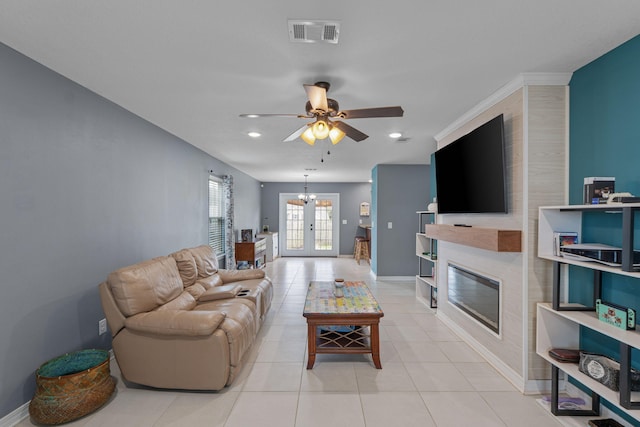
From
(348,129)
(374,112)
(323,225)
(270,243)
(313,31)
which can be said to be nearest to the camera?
(313,31)

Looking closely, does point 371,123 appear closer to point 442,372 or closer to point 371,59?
point 371,59

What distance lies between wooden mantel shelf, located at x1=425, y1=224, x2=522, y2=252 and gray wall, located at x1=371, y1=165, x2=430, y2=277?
2.79 metres

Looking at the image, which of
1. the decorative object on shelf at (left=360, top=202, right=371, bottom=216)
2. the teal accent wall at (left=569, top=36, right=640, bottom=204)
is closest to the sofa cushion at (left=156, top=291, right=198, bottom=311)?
the teal accent wall at (left=569, top=36, right=640, bottom=204)

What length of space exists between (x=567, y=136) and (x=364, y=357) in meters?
2.68

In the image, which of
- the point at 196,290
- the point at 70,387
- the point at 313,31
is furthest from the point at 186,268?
the point at 313,31

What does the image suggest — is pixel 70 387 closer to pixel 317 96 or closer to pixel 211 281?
pixel 211 281

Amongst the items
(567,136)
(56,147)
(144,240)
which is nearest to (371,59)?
(567,136)

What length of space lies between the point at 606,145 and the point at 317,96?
2069 millimetres

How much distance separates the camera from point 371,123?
3469 mm

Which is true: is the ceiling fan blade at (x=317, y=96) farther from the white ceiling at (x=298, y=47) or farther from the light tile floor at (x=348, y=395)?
the light tile floor at (x=348, y=395)

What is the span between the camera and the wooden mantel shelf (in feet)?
7.94

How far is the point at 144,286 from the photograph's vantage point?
2539mm

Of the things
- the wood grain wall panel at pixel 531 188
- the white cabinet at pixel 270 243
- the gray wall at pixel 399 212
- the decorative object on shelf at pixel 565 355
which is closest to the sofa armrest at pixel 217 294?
the wood grain wall panel at pixel 531 188

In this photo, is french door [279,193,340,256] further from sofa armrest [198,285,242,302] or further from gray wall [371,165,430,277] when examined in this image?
sofa armrest [198,285,242,302]
